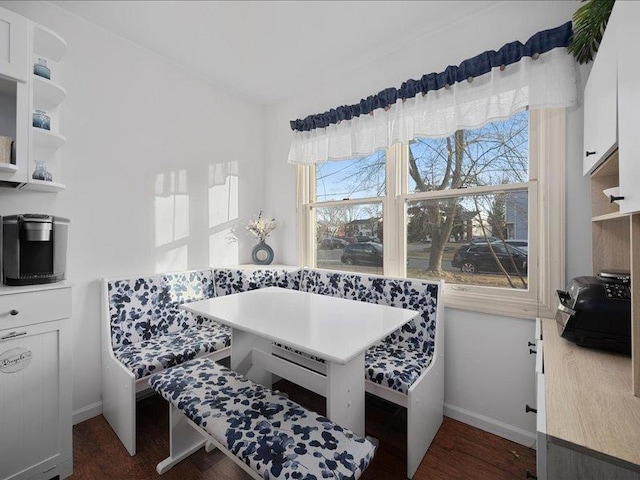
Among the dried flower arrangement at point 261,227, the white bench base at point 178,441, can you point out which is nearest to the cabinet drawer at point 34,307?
the white bench base at point 178,441

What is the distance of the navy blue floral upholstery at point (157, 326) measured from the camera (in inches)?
74.1

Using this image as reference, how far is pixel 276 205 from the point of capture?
3197 mm

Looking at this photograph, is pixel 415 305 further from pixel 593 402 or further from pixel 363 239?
pixel 593 402

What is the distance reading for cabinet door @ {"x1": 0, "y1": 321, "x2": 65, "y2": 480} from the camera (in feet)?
4.53

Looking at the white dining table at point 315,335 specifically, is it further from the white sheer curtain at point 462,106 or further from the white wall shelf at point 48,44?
the white wall shelf at point 48,44

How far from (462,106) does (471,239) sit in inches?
35.3

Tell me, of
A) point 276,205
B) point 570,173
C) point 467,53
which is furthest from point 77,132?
point 570,173

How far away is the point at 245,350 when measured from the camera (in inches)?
70.9

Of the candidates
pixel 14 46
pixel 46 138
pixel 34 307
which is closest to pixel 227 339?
pixel 34 307

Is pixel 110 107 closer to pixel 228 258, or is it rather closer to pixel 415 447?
pixel 228 258

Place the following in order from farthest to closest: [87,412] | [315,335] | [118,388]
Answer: [87,412]
[118,388]
[315,335]

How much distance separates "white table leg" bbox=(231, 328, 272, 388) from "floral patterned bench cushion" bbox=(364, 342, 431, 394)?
65cm

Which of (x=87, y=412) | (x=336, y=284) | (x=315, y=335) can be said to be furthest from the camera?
(x=336, y=284)

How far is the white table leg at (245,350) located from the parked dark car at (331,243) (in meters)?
1.27
